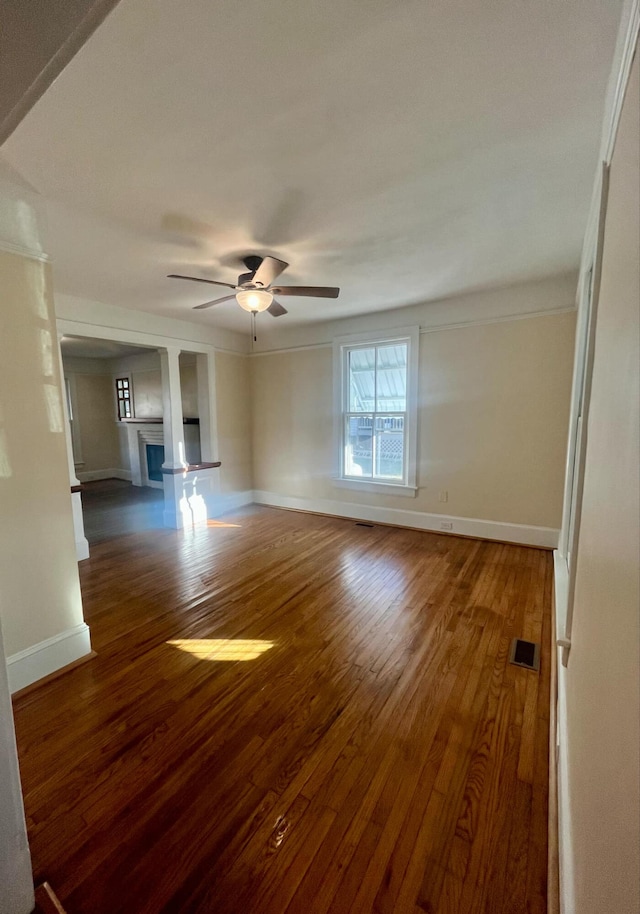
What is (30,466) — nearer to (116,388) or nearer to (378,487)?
(378,487)

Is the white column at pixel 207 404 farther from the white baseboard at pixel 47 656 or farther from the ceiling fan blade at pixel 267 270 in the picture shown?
the white baseboard at pixel 47 656

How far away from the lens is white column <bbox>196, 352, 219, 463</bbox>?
494cm

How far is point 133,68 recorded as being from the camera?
1222 mm

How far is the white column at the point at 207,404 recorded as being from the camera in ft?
16.2

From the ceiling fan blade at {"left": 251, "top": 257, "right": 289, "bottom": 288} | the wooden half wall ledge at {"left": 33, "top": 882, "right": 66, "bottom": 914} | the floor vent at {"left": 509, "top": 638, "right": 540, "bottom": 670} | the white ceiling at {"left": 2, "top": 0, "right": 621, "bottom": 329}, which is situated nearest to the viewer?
the wooden half wall ledge at {"left": 33, "top": 882, "right": 66, "bottom": 914}

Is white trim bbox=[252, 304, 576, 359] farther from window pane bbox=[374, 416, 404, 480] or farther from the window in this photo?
the window

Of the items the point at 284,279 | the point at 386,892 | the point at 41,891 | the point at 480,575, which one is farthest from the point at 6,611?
the point at 480,575

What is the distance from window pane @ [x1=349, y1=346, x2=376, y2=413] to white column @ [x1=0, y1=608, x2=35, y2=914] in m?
4.09

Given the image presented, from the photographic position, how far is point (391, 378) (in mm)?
4375

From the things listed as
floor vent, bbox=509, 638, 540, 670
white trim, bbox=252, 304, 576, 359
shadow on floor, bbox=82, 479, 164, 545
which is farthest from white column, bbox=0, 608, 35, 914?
white trim, bbox=252, 304, 576, 359

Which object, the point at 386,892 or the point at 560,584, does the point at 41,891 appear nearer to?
the point at 386,892

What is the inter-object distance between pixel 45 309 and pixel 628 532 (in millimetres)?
2511

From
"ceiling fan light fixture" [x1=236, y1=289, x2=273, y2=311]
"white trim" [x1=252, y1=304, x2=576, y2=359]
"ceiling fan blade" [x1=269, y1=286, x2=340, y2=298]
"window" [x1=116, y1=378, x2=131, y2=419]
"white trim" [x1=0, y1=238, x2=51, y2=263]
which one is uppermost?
"white trim" [x1=252, y1=304, x2=576, y2=359]

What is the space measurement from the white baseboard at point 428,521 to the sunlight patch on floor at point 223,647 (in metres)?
2.58
